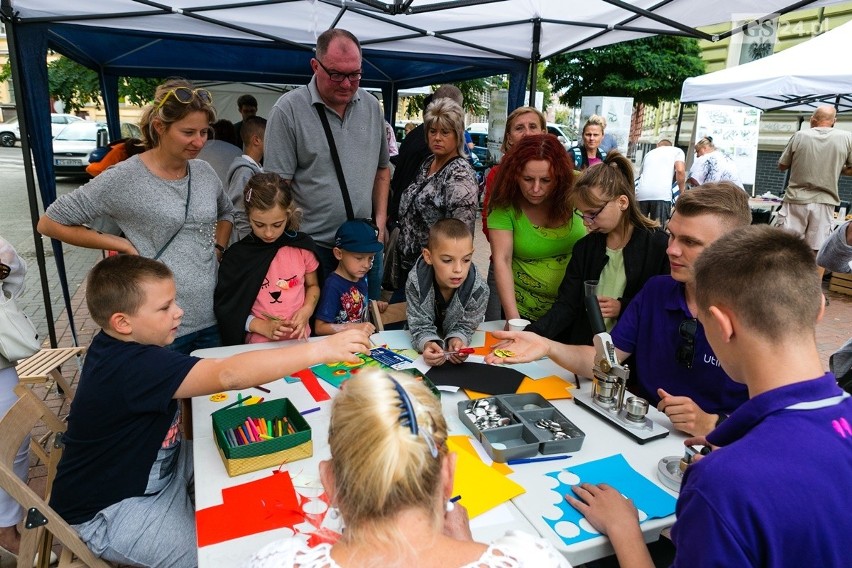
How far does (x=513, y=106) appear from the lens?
19.6 feet

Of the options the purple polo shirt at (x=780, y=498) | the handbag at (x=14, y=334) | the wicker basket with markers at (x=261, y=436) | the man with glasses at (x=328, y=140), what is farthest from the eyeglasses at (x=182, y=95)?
the purple polo shirt at (x=780, y=498)

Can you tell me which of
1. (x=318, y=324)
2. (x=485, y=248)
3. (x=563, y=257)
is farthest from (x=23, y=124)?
(x=485, y=248)

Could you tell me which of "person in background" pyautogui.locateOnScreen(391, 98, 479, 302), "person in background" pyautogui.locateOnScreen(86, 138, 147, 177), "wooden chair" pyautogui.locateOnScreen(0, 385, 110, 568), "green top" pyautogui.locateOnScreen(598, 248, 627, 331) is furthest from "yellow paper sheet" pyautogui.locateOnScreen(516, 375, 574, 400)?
"person in background" pyautogui.locateOnScreen(86, 138, 147, 177)

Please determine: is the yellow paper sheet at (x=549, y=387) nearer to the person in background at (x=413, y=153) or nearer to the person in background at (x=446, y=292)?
the person in background at (x=446, y=292)

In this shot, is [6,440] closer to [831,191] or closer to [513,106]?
[513,106]

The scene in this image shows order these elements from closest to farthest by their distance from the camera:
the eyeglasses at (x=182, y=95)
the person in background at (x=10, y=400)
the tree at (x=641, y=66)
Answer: the person in background at (x=10, y=400) → the eyeglasses at (x=182, y=95) → the tree at (x=641, y=66)

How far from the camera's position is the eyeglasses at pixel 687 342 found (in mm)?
1966

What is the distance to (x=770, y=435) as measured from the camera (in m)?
1.00

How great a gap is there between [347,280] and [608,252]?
4.54 feet

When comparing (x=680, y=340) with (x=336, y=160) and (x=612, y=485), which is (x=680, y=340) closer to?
(x=612, y=485)

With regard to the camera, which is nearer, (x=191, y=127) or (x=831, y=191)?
(x=191, y=127)

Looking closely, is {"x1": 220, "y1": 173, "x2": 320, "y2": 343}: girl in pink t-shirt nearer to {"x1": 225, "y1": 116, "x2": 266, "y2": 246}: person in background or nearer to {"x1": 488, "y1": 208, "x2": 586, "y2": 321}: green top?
{"x1": 225, "y1": 116, "x2": 266, "y2": 246}: person in background

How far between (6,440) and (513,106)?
5.38 m

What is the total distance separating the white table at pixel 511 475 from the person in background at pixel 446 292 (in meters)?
0.36
